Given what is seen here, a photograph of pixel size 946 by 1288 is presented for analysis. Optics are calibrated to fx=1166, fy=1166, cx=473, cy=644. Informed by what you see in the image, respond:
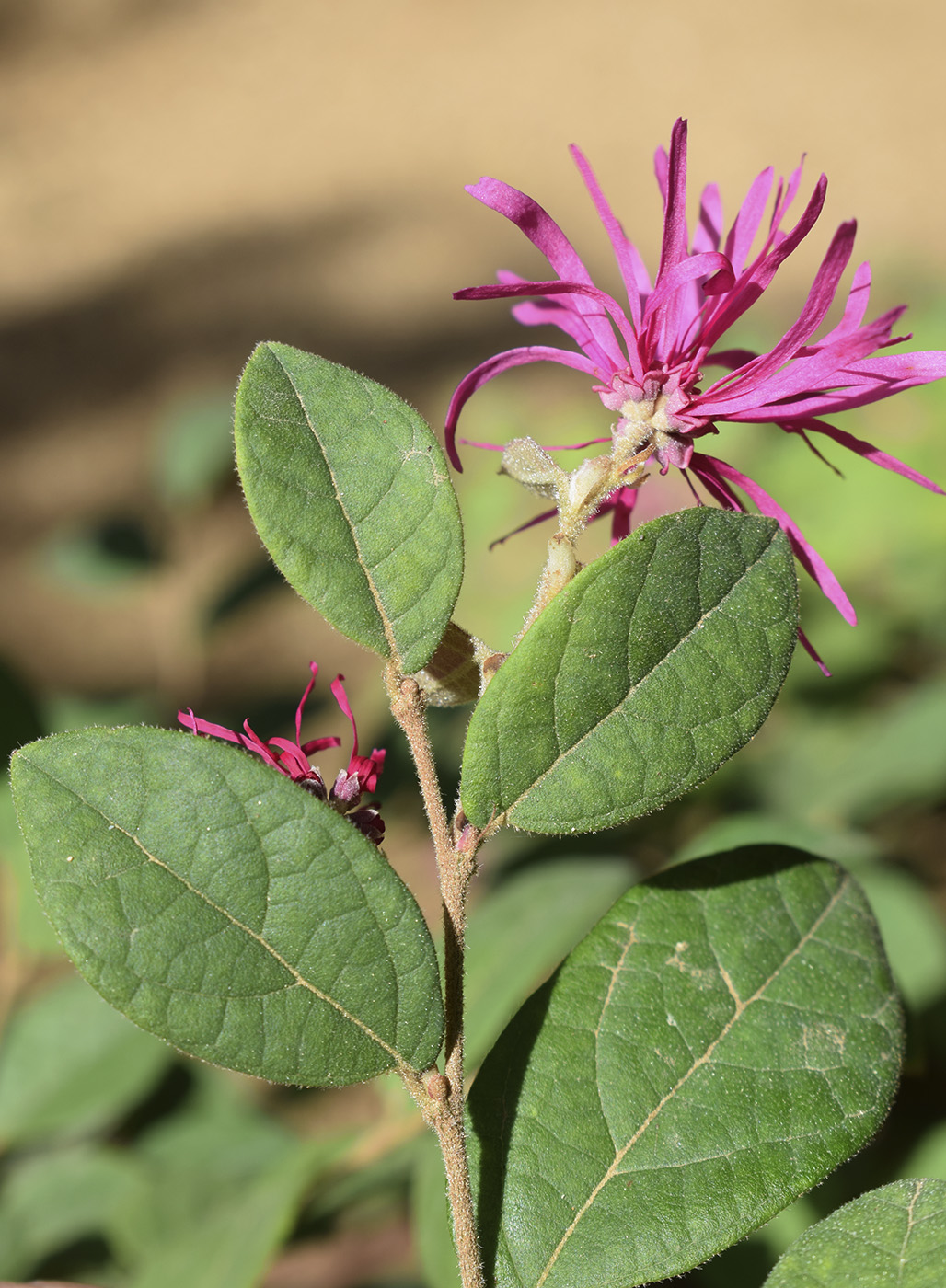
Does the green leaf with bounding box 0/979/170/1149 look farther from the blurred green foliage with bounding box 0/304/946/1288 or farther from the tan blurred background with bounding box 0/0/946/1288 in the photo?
the tan blurred background with bounding box 0/0/946/1288

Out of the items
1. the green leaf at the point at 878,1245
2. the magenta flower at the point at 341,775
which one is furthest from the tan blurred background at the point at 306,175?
the green leaf at the point at 878,1245

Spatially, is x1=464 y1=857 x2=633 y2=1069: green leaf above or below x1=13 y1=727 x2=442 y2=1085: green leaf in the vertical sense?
below

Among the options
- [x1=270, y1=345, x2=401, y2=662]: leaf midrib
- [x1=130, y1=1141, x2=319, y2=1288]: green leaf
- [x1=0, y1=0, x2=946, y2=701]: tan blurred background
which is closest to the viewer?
[x1=270, y1=345, x2=401, y2=662]: leaf midrib

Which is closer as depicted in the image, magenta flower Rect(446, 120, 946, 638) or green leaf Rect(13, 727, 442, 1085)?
green leaf Rect(13, 727, 442, 1085)

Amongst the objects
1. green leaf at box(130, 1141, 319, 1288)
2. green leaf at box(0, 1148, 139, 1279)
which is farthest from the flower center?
green leaf at box(0, 1148, 139, 1279)

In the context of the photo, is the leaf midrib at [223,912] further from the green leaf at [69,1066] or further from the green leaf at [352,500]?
the green leaf at [69,1066]
